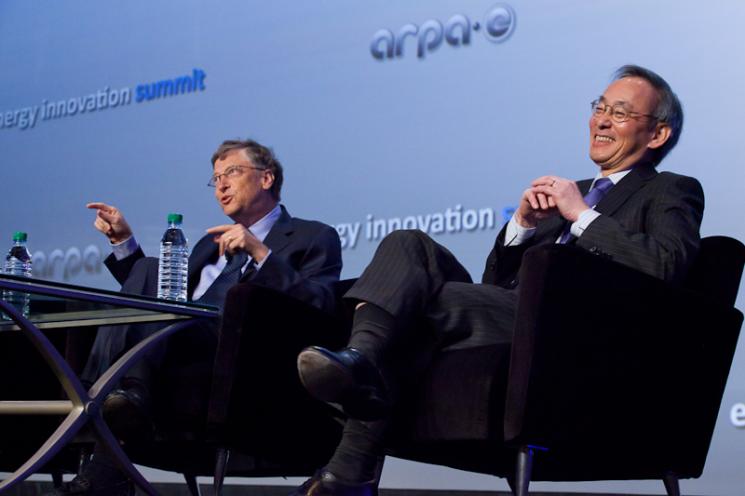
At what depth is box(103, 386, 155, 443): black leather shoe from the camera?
257cm

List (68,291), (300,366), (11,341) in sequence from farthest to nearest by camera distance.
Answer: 1. (11,341)
2. (68,291)
3. (300,366)

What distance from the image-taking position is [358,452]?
220cm

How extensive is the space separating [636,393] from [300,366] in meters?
0.65

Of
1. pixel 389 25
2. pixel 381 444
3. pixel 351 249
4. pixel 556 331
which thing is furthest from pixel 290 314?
pixel 389 25

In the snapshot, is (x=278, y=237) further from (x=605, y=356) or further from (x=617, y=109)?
(x=605, y=356)

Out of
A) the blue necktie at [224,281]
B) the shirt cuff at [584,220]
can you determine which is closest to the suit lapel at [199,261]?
the blue necktie at [224,281]

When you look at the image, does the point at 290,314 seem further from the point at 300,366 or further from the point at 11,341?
the point at 11,341

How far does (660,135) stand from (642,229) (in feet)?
1.14

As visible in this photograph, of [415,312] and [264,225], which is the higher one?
[264,225]

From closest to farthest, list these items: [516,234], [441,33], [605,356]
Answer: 1. [605,356]
2. [516,234]
3. [441,33]

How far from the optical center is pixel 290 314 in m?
2.60

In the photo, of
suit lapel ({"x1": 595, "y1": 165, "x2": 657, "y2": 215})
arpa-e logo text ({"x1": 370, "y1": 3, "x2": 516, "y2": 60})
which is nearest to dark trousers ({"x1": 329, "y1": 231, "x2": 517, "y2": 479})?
suit lapel ({"x1": 595, "y1": 165, "x2": 657, "y2": 215})

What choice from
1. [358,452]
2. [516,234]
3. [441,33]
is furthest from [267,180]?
[358,452]

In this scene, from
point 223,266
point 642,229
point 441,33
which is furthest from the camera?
point 441,33
